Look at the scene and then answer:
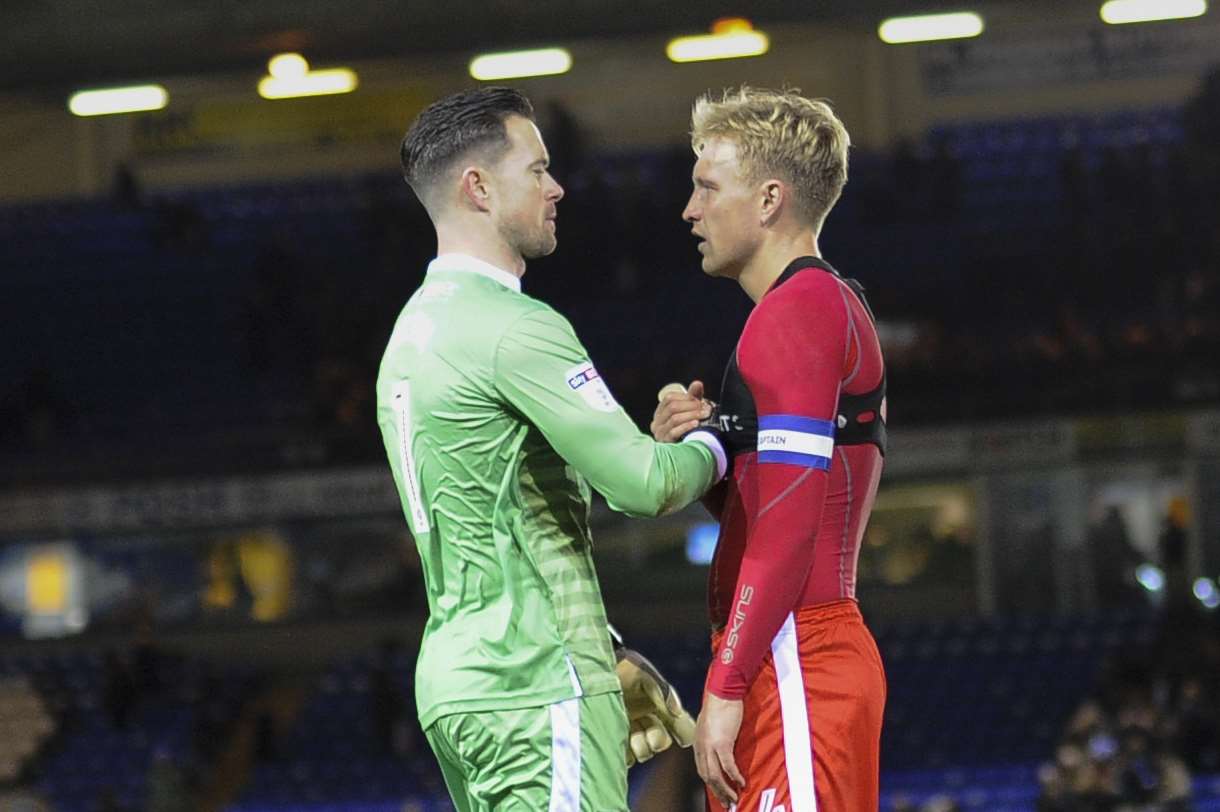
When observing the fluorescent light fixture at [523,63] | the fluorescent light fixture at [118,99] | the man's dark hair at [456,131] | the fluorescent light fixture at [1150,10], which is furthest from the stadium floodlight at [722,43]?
the man's dark hair at [456,131]

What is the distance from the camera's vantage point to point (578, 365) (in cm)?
282

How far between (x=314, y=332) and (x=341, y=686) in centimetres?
384

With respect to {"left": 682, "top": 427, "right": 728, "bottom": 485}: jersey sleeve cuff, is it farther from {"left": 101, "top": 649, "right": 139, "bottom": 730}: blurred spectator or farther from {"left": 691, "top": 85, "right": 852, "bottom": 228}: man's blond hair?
{"left": 101, "top": 649, "right": 139, "bottom": 730}: blurred spectator

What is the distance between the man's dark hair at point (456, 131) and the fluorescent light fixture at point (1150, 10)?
7.85m

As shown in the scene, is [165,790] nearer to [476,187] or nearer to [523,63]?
[523,63]

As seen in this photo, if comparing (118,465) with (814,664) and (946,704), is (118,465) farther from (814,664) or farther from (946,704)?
(814,664)

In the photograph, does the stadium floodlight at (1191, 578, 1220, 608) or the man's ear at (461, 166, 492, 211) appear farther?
the stadium floodlight at (1191, 578, 1220, 608)

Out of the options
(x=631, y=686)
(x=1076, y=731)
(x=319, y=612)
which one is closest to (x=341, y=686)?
(x=319, y=612)

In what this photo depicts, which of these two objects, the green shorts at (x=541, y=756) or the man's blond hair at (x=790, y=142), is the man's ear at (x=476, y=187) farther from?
the green shorts at (x=541, y=756)

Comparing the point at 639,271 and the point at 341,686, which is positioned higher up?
the point at 639,271

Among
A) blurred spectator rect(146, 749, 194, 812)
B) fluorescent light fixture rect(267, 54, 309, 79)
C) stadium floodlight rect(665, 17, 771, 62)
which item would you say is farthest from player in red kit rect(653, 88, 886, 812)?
blurred spectator rect(146, 749, 194, 812)

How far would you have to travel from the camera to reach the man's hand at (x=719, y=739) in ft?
9.41

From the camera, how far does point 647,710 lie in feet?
10.4

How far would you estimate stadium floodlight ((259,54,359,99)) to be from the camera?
1098 centimetres
